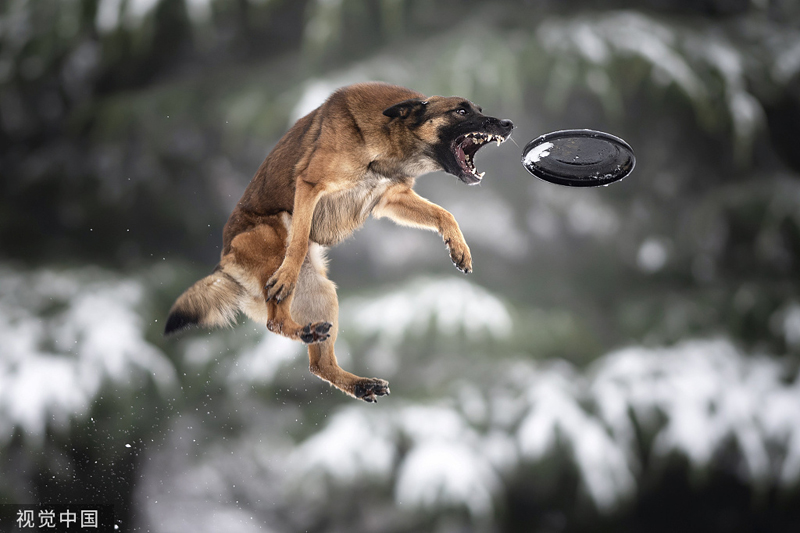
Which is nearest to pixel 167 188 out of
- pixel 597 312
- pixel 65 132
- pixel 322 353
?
pixel 65 132

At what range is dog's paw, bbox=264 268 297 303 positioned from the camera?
9.73ft

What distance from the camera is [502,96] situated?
6074mm

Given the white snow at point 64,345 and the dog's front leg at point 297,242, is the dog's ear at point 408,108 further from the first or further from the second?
the white snow at point 64,345

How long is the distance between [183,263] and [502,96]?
2981 millimetres

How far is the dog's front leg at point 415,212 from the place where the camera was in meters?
3.33

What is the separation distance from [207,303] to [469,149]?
1.36 meters

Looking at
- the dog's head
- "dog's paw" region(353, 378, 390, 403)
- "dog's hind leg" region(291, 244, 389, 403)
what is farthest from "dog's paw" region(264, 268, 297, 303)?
the dog's head

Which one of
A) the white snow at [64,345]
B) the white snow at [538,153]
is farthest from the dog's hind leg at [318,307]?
the white snow at [64,345]

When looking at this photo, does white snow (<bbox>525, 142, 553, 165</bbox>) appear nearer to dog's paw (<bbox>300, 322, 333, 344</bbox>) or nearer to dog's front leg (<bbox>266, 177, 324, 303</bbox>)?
dog's front leg (<bbox>266, 177, 324, 303</bbox>)

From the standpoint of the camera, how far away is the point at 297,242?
306cm

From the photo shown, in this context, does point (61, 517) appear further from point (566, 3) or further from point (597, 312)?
point (566, 3)

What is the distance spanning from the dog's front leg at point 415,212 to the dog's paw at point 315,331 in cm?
70

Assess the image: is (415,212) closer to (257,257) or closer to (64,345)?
(257,257)

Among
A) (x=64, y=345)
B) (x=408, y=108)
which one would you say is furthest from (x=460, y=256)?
(x=64, y=345)
